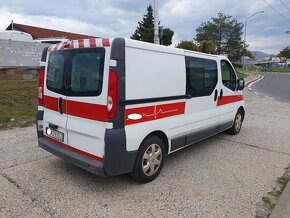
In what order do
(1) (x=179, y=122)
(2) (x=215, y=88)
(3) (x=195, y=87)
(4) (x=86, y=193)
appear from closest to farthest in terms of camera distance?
(4) (x=86, y=193) < (1) (x=179, y=122) < (3) (x=195, y=87) < (2) (x=215, y=88)

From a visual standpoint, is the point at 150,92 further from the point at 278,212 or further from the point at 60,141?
the point at 278,212

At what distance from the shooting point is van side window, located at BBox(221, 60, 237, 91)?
529 cm

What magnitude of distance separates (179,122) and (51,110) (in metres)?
1.91

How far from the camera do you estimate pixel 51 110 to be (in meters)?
3.88

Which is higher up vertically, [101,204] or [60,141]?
[60,141]

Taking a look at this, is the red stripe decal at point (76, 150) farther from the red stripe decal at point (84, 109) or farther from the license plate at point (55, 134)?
the red stripe decal at point (84, 109)

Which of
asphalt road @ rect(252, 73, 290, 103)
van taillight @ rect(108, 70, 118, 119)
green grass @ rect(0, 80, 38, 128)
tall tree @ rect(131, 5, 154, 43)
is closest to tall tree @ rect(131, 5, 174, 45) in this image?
tall tree @ rect(131, 5, 154, 43)

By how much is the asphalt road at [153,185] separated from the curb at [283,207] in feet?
0.69

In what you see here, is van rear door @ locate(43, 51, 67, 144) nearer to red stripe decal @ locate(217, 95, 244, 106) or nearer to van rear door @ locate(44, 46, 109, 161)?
van rear door @ locate(44, 46, 109, 161)

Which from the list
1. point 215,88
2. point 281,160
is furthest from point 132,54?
point 281,160

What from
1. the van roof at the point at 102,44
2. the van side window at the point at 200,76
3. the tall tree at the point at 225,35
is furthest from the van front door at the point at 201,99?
the tall tree at the point at 225,35

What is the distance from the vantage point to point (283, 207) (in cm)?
309

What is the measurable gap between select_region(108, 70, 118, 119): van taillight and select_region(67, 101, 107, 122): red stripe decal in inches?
3.2

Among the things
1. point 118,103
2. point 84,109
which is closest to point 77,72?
point 84,109
